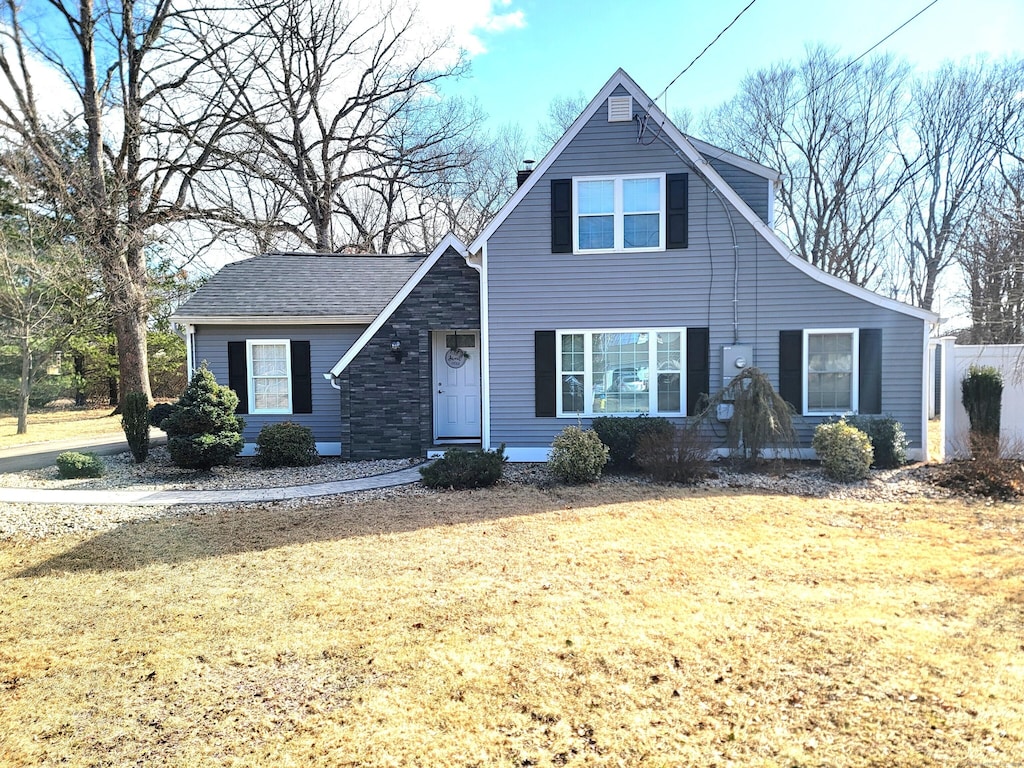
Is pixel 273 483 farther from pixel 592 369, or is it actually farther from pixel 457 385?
pixel 592 369

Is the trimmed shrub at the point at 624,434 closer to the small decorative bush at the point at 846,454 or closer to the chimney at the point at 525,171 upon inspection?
the small decorative bush at the point at 846,454

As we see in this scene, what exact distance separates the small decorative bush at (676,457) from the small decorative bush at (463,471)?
250 centimetres

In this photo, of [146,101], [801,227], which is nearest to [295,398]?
[146,101]

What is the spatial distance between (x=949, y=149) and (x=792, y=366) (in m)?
22.9

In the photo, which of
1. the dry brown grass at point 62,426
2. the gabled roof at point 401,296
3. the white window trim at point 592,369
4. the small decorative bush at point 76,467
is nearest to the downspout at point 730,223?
the white window trim at point 592,369

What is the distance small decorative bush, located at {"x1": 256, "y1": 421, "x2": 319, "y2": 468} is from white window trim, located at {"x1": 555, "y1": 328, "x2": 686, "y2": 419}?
508 centimetres

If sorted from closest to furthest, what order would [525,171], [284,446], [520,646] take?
[520,646] → [284,446] → [525,171]

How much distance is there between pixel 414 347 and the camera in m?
11.4

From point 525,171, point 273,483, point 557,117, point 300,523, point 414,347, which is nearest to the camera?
point 300,523

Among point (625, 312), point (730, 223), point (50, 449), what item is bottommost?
point (50, 449)

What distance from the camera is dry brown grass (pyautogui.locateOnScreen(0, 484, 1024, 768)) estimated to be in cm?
296

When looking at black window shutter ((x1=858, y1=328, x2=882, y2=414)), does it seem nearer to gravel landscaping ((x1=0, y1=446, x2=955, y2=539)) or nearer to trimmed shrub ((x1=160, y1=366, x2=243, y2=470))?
gravel landscaping ((x1=0, y1=446, x2=955, y2=539))

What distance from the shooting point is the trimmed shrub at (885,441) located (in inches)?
390

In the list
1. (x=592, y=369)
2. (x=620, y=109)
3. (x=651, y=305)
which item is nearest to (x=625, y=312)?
(x=651, y=305)
